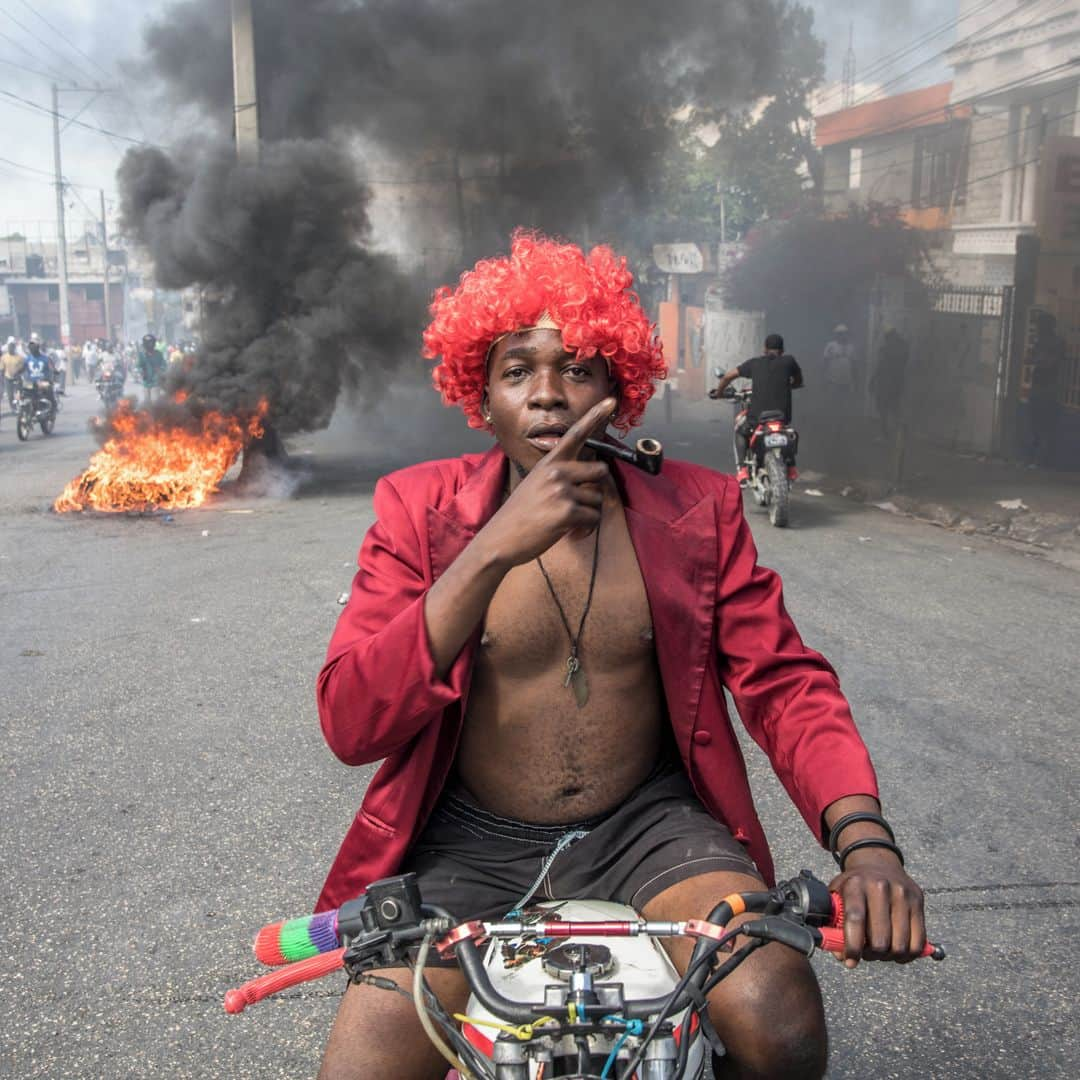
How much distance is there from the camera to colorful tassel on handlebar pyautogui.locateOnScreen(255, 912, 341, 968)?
171 cm

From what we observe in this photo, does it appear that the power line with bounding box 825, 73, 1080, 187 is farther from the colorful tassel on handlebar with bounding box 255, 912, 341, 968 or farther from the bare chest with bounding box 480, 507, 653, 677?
the colorful tassel on handlebar with bounding box 255, 912, 341, 968

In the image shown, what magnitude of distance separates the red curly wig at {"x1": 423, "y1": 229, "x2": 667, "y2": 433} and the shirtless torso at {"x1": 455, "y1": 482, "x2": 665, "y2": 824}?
48cm

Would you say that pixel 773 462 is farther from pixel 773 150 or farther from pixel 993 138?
A: pixel 773 150

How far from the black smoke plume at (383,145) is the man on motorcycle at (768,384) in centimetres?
653

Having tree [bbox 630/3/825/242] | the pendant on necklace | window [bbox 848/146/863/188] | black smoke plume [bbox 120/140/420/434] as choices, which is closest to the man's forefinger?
the pendant on necklace

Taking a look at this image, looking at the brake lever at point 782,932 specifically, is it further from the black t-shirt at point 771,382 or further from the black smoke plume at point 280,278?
the black smoke plume at point 280,278

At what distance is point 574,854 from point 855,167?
31.0 meters

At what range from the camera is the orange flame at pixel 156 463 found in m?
13.6

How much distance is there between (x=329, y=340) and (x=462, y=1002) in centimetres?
1544

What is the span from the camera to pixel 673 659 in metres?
2.32

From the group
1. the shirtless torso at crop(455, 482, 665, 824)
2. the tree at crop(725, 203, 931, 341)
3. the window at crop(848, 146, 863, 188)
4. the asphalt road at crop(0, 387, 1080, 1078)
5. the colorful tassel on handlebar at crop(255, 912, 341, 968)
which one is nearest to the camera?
the colorful tassel on handlebar at crop(255, 912, 341, 968)

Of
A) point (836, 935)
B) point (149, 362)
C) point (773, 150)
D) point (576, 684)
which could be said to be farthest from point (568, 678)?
point (773, 150)

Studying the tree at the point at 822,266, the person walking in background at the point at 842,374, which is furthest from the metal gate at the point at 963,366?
the person walking in background at the point at 842,374

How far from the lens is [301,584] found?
8.96 m
